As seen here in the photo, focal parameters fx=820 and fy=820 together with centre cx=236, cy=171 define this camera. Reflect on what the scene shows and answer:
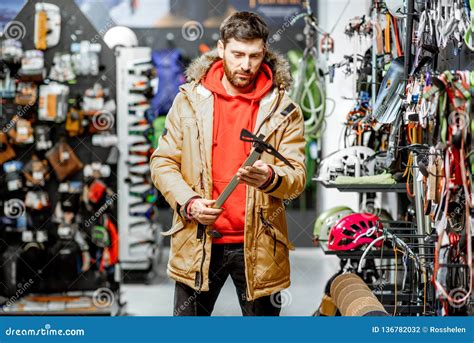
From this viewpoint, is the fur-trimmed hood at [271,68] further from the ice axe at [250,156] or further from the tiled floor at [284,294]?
the tiled floor at [284,294]

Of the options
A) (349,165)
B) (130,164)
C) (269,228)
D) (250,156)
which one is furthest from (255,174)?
(130,164)

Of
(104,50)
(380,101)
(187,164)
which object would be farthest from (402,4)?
(104,50)

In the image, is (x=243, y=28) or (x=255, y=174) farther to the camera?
(x=243, y=28)

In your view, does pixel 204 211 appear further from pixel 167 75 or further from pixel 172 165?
pixel 167 75

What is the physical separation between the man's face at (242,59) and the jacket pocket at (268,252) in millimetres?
505

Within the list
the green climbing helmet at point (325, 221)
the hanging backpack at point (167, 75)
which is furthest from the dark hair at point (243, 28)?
the hanging backpack at point (167, 75)

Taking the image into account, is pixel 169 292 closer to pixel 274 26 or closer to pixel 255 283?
pixel 274 26

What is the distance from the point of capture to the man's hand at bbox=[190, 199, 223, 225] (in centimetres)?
295

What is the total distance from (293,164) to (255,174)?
0.24 m

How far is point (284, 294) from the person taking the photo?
19.2 ft

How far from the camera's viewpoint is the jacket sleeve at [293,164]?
2982 mm

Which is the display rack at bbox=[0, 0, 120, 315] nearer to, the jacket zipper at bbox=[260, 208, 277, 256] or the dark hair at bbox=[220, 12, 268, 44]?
the jacket zipper at bbox=[260, 208, 277, 256]
